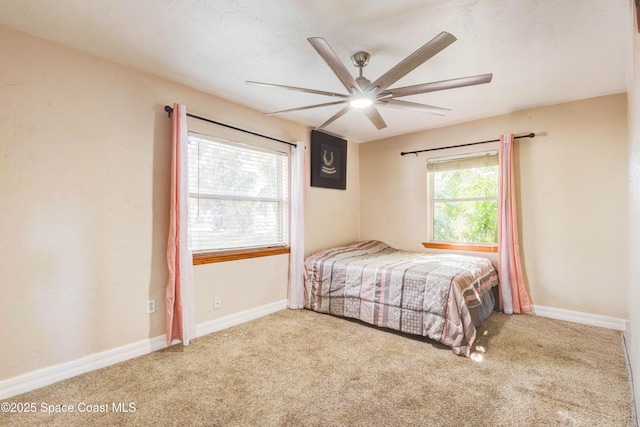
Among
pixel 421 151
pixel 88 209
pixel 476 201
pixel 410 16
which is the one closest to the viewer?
pixel 410 16

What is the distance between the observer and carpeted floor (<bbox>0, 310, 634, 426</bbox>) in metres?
1.67

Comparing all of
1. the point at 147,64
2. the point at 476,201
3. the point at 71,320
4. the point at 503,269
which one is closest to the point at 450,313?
the point at 503,269

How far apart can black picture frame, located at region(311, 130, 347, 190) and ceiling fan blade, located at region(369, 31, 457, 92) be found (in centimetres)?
A: 207

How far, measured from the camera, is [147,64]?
7.89 feet

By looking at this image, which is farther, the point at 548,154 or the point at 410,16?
the point at 548,154

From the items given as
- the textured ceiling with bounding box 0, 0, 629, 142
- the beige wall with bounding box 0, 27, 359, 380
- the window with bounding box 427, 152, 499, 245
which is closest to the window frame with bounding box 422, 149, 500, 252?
the window with bounding box 427, 152, 499, 245

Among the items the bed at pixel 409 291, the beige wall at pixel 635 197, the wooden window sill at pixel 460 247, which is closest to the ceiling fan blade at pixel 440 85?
the beige wall at pixel 635 197

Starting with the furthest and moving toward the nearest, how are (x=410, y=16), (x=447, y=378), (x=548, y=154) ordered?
(x=548, y=154) → (x=447, y=378) → (x=410, y=16)

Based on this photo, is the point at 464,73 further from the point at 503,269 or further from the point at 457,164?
the point at 503,269

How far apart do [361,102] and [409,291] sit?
1.73 meters

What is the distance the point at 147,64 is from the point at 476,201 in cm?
384

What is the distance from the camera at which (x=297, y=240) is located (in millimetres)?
3625

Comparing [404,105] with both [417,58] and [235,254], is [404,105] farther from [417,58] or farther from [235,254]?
[235,254]

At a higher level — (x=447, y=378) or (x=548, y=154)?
(x=548, y=154)
